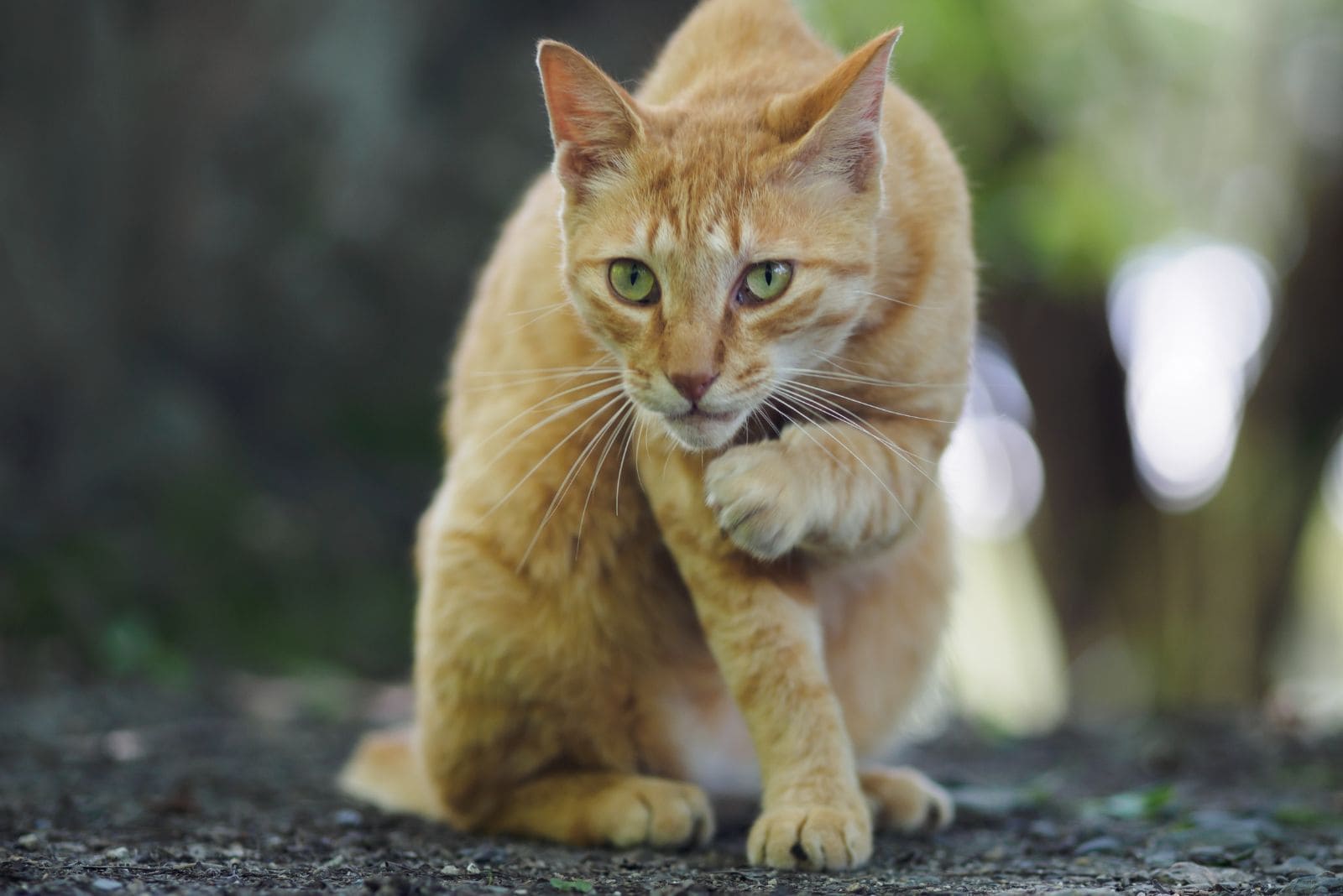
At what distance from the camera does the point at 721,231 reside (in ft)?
8.70

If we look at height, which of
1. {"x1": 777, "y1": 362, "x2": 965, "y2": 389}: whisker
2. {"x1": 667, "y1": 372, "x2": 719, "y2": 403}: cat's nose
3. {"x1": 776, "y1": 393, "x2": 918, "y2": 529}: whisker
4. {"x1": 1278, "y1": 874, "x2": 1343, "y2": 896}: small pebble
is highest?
{"x1": 777, "y1": 362, "x2": 965, "y2": 389}: whisker

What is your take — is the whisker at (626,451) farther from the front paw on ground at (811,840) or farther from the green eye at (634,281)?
the front paw on ground at (811,840)

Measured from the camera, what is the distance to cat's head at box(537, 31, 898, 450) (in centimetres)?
262

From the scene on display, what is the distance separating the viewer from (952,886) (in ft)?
8.21

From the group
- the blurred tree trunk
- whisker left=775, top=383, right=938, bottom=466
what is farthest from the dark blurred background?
whisker left=775, top=383, right=938, bottom=466

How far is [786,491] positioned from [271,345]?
16.8 ft

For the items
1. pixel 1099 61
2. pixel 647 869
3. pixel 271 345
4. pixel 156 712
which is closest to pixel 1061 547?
pixel 1099 61

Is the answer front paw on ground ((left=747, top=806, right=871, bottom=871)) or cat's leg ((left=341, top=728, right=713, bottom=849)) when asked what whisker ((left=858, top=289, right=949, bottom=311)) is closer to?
front paw on ground ((left=747, top=806, right=871, bottom=871))

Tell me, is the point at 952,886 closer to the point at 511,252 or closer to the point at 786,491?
the point at 786,491

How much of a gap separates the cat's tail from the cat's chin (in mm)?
1282

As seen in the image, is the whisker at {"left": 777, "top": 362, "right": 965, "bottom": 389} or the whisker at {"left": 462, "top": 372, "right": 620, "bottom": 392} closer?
the whisker at {"left": 777, "top": 362, "right": 965, "bottom": 389}

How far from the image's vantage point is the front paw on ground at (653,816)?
2891mm

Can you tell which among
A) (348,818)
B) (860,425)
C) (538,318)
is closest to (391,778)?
(348,818)

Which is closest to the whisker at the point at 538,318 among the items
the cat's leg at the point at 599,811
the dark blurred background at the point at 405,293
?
the cat's leg at the point at 599,811
